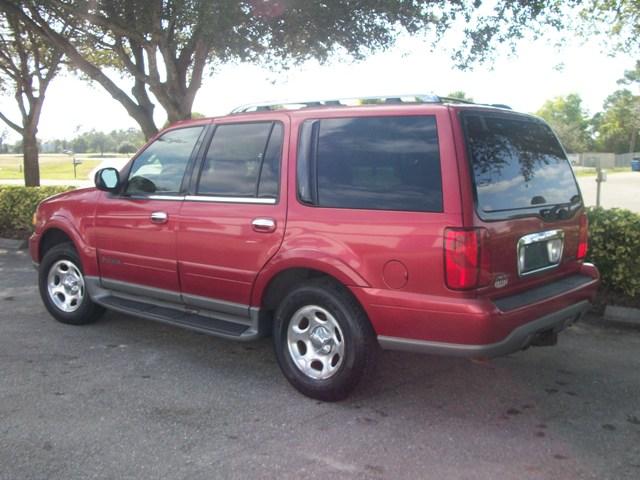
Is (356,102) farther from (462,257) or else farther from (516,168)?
(462,257)

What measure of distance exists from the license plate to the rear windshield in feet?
0.51

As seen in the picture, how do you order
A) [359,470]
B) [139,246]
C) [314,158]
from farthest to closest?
[139,246], [314,158], [359,470]

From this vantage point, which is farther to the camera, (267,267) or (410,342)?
(267,267)

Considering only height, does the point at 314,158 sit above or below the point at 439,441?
above

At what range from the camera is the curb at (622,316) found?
222 inches

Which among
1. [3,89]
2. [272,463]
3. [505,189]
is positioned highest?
[3,89]

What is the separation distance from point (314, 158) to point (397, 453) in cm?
185

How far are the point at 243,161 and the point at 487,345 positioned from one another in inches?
82.6

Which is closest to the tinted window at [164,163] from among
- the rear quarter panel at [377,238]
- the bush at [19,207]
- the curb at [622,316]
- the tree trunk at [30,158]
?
the rear quarter panel at [377,238]

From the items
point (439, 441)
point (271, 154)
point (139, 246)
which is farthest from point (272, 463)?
point (139, 246)

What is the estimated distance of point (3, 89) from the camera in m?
16.7

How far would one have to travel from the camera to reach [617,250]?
5.80m

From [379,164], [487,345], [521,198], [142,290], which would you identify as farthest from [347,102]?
[142,290]

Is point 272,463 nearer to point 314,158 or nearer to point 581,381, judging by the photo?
point 314,158
